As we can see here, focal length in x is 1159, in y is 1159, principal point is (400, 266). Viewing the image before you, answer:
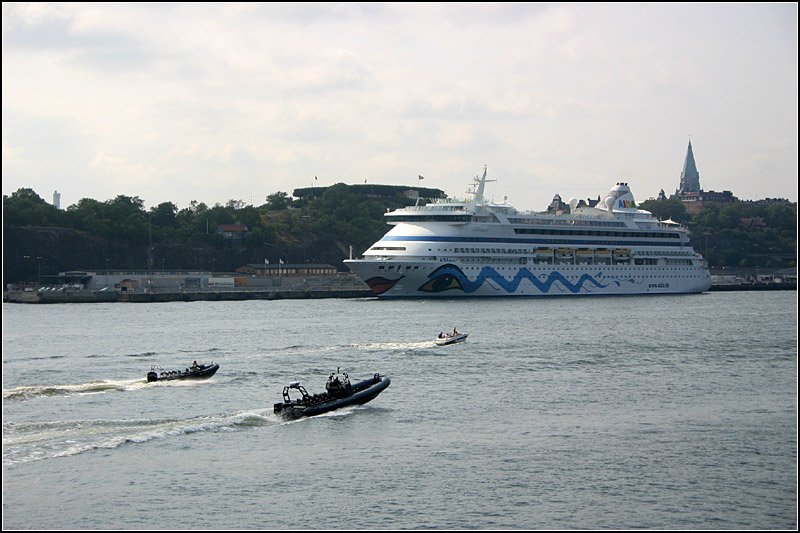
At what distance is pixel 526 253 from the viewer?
11469cm

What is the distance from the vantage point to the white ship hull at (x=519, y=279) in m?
104

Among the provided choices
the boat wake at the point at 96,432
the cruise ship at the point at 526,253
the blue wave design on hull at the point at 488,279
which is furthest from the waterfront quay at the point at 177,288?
the boat wake at the point at 96,432

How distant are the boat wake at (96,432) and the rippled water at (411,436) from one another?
0.38 feet

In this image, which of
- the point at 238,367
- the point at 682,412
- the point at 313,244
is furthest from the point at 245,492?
the point at 313,244

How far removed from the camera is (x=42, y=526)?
88.9 ft

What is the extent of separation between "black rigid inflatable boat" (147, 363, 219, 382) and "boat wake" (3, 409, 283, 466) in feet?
27.3

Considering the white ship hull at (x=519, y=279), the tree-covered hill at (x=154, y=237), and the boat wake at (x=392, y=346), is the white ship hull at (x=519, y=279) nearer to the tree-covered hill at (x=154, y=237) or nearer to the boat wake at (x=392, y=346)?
the boat wake at (x=392, y=346)

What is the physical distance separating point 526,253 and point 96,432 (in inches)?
3218

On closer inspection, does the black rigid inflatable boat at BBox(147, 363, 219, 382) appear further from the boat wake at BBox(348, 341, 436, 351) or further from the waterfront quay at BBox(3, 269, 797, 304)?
the waterfront quay at BBox(3, 269, 797, 304)

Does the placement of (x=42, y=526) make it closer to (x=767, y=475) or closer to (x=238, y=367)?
(x=767, y=475)

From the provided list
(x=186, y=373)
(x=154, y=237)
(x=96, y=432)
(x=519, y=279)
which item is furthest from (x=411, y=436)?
(x=154, y=237)

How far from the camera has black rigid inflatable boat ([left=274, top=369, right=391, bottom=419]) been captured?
1543 inches

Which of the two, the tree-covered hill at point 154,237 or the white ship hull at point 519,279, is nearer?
the white ship hull at point 519,279

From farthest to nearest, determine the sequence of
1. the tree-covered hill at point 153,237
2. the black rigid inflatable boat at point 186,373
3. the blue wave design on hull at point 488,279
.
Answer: the tree-covered hill at point 153,237, the blue wave design on hull at point 488,279, the black rigid inflatable boat at point 186,373
